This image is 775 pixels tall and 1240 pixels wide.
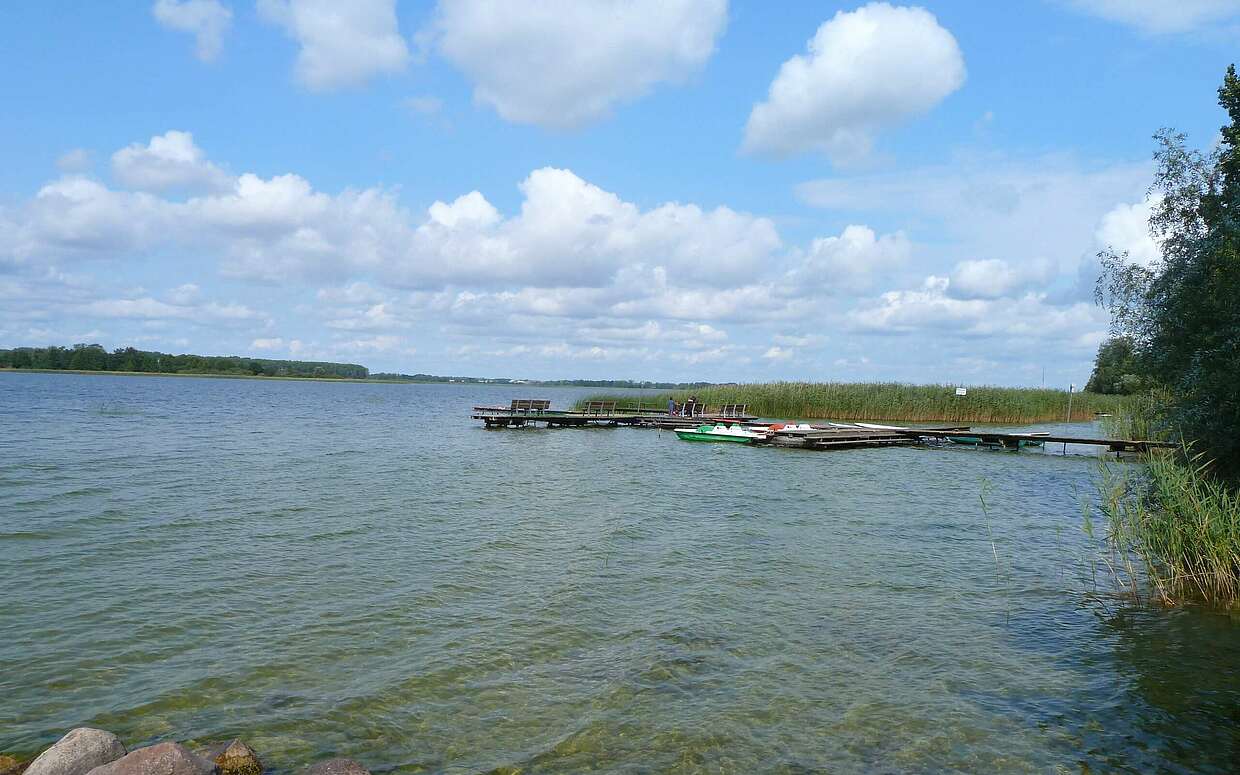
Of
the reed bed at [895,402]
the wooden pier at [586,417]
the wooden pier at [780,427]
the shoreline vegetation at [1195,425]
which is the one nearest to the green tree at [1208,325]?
A: the shoreline vegetation at [1195,425]

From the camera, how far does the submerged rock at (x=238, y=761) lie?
5.91 meters

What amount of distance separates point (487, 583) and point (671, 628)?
3.41 m

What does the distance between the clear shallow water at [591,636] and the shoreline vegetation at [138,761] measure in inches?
20.4

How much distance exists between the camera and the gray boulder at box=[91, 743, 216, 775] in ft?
17.1

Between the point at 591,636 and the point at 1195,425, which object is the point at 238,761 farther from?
the point at 1195,425

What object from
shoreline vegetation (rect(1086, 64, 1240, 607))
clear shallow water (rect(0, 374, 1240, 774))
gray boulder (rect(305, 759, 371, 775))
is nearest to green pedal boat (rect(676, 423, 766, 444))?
clear shallow water (rect(0, 374, 1240, 774))

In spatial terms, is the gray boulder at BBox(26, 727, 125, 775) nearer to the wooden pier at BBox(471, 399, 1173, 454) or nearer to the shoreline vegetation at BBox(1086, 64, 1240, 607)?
the shoreline vegetation at BBox(1086, 64, 1240, 607)

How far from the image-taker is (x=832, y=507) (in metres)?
20.1

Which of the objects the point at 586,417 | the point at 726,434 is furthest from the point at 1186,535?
the point at 586,417

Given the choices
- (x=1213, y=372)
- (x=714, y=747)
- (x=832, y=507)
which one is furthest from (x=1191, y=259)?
(x=714, y=747)

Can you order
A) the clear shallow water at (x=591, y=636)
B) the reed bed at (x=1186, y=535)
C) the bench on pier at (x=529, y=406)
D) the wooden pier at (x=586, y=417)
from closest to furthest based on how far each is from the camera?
the clear shallow water at (x=591, y=636)
the reed bed at (x=1186, y=535)
the bench on pier at (x=529, y=406)
the wooden pier at (x=586, y=417)

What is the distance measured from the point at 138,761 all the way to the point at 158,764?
0.14 m

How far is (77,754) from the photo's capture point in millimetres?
5543

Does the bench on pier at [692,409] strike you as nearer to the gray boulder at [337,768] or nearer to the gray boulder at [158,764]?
the gray boulder at [337,768]
